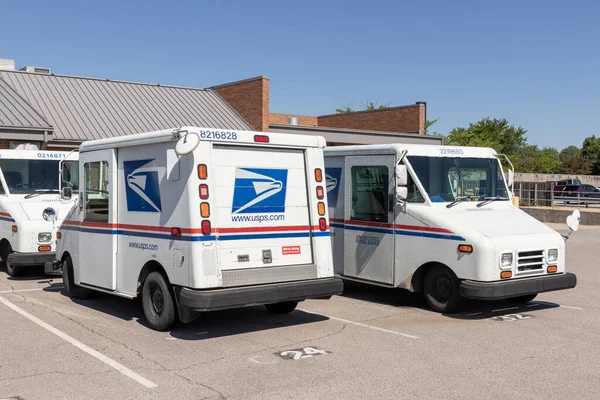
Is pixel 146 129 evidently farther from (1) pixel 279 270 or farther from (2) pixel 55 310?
(1) pixel 279 270

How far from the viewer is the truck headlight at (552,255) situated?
9749 mm

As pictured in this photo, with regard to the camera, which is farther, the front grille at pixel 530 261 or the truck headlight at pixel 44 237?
the truck headlight at pixel 44 237

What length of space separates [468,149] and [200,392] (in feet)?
21.0

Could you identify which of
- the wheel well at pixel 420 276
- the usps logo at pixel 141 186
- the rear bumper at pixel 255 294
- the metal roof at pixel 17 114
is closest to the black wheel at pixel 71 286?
the usps logo at pixel 141 186

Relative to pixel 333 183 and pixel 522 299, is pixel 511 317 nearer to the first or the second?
pixel 522 299

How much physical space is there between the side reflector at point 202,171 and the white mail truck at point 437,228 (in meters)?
3.21

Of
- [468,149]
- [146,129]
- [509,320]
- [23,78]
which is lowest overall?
[509,320]

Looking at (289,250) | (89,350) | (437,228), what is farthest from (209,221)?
(437,228)

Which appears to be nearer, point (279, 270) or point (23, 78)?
point (279, 270)

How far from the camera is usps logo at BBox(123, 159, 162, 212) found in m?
8.50

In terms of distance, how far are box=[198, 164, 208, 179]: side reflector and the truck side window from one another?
3513mm

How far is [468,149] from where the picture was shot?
1091cm

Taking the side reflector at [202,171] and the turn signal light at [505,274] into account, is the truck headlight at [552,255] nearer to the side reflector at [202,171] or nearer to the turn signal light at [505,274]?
the turn signal light at [505,274]

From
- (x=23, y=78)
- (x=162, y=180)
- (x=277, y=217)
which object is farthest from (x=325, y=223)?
(x=23, y=78)
